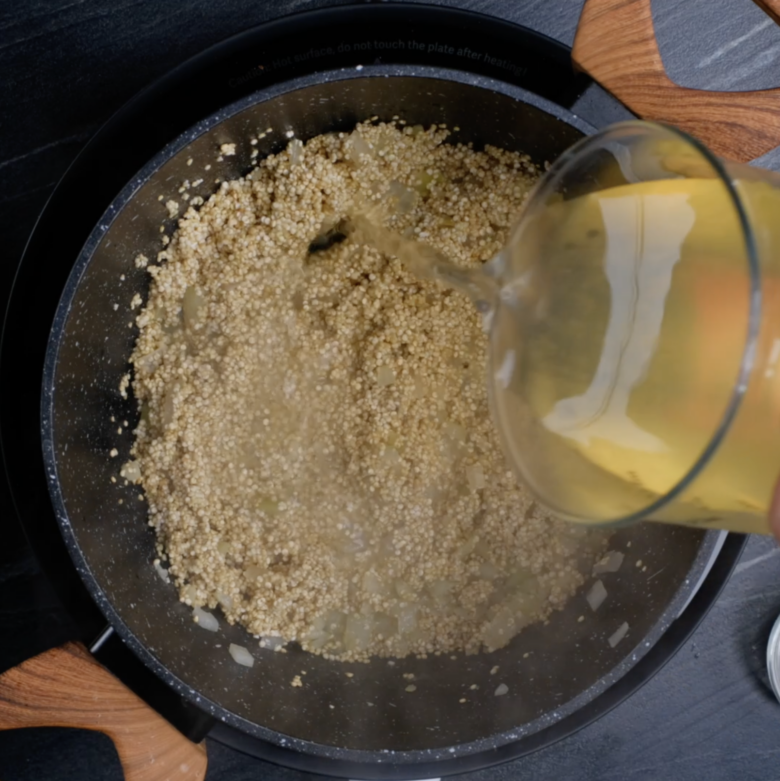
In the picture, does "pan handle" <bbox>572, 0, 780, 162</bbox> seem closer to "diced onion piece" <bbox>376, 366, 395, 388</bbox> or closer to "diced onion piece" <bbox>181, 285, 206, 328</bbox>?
"diced onion piece" <bbox>376, 366, 395, 388</bbox>

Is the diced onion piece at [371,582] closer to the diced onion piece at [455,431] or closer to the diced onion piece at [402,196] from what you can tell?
the diced onion piece at [455,431]

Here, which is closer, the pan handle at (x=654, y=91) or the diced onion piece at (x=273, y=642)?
the pan handle at (x=654, y=91)

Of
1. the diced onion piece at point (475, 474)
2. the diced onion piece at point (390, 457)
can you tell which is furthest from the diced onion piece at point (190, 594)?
the diced onion piece at point (475, 474)

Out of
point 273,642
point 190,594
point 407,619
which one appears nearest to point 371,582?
point 407,619

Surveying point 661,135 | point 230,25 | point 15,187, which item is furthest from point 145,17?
point 661,135

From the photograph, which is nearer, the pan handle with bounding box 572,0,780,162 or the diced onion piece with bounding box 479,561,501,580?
the pan handle with bounding box 572,0,780,162

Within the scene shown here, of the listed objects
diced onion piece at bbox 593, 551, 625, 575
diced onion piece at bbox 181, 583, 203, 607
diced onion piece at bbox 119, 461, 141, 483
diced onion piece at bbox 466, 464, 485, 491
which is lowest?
diced onion piece at bbox 593, 551, 625, 575

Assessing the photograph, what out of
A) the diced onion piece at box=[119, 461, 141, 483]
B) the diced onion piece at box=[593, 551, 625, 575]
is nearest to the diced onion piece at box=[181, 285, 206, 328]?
the diced onion piece at box=[119, 461, 141, 483]
